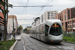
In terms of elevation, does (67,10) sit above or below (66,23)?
above

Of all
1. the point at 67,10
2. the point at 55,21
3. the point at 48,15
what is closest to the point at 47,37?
the point at 55,21

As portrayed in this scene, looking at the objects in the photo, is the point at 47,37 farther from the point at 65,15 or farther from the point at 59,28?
the point at 65,15

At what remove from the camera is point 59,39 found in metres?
17.5

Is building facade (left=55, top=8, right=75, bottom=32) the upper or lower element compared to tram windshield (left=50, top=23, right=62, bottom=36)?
upper

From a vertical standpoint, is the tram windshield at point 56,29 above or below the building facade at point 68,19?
below

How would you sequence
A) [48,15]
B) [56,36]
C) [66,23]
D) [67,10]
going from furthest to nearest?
[48,15], [66,23], [67,10], [56,36]

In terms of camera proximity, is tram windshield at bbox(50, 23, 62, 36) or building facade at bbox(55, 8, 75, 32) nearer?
tram windshield at bbox(50, 23, 62, 36)

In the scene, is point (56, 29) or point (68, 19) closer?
point (56, 29)

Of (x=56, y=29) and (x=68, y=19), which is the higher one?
(x=68, y=19)

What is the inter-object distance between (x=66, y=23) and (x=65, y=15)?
564 centimetres

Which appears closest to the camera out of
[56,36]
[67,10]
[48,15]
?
[56,36]

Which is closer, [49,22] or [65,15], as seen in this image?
[49,22]

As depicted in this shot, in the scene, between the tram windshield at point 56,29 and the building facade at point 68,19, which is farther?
the building facade at point 68,19

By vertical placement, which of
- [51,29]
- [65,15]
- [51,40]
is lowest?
[51,40]
